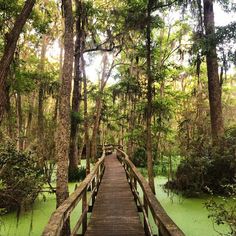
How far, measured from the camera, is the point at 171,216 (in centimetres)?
831

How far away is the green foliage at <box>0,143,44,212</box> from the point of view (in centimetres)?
704

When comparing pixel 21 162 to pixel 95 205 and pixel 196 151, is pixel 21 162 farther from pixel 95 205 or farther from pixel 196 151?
pixel 196 151

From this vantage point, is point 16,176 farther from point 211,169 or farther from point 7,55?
point 211,169

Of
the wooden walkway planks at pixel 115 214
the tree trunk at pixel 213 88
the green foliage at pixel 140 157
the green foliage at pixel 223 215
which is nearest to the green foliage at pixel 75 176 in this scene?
the wooden walkway planks at pixel 115 214

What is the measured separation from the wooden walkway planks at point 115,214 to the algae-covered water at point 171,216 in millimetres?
851

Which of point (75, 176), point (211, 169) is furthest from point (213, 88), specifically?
point (75, 176)

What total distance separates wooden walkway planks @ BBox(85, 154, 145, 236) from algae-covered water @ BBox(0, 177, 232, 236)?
85 cm

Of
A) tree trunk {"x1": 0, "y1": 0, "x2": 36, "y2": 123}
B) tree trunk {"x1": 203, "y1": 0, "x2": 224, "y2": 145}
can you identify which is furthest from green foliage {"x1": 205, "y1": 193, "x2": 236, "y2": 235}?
tree trunk {"x1": 203, "y1": 0, "x2": 224, "y2": 145}

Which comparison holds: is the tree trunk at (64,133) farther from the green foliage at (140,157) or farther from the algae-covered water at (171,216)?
the green foliage at (140,157)

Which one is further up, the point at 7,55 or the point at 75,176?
the point at 7,55

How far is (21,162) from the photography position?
303 inches

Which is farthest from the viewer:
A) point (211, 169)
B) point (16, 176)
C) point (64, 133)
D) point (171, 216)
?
point (211, 169)

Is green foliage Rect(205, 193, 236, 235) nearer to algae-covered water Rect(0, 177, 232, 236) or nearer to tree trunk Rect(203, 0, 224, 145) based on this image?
algae-covered water Rect(0, 177, 232, 236)

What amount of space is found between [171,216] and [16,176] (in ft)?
11.8
